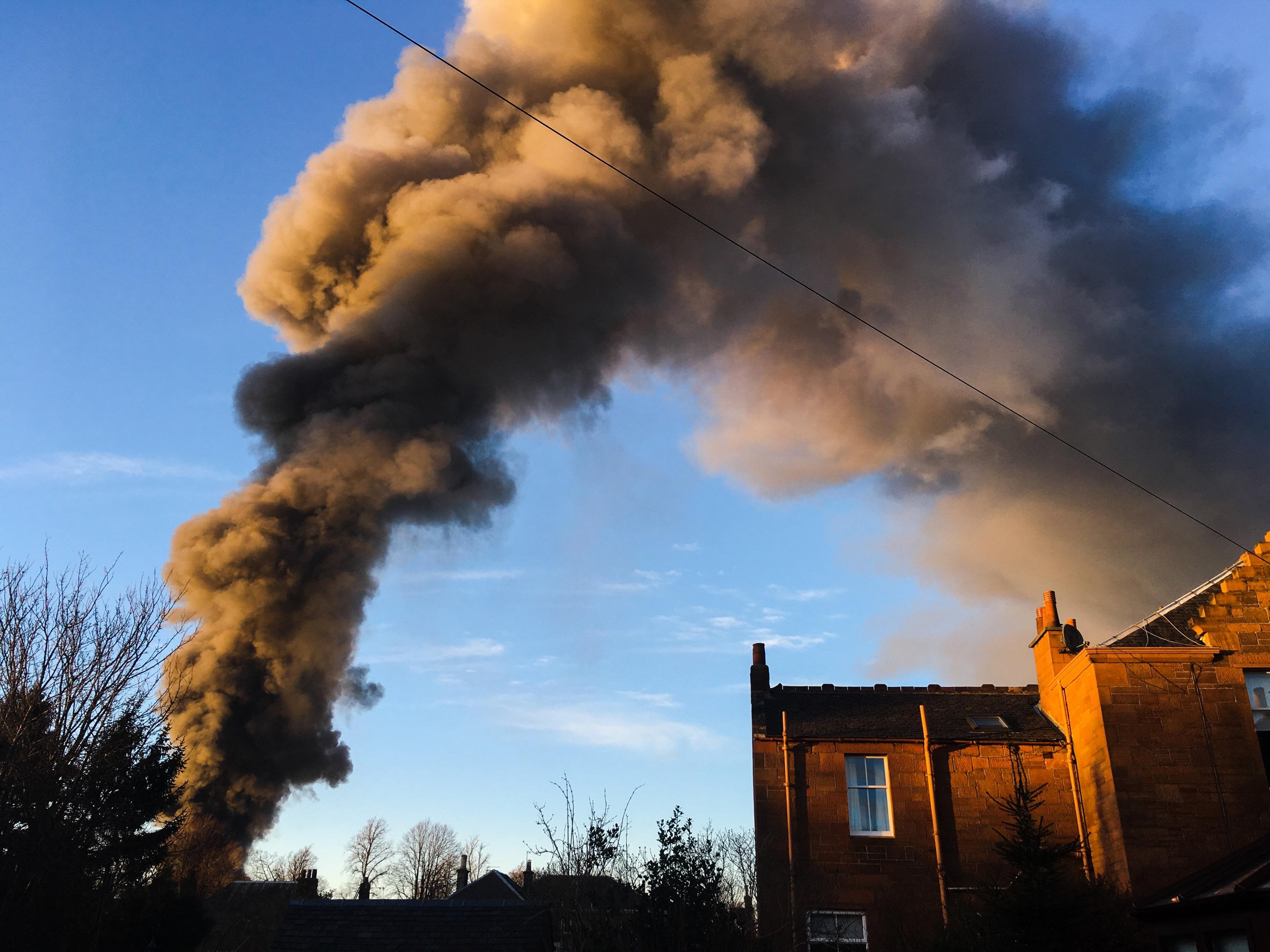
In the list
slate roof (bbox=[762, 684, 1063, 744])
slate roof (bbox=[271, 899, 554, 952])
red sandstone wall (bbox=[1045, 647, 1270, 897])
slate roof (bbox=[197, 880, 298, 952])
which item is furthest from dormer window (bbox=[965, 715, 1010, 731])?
slate roof (bbox=[197, 880, 298, 952])

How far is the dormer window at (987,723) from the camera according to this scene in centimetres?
1612

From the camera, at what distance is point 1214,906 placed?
10156 millimetres

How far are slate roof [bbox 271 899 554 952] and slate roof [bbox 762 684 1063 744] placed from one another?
5.17 m

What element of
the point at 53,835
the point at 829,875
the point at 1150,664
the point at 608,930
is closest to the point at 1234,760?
the point at 1150,664

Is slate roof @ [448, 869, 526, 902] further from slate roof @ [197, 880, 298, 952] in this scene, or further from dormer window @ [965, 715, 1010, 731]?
dormer window @ [965, 715, 1010, 731]

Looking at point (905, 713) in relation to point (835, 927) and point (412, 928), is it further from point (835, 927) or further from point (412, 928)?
point (412, 928)

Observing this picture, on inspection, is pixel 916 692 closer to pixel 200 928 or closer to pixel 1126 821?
pixel 1126 821

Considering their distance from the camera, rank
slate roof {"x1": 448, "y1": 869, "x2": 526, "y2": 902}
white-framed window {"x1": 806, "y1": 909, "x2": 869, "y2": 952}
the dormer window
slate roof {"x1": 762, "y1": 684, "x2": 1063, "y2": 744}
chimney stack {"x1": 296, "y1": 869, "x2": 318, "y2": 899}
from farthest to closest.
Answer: slate roof {"x1": 448, "y1": 869, "x2": 526, "y2": 902}, chimney stack {"x1": 296, "y1": 869, "x2": 318, "y2": 899}, the dormer window, slate roof {"x1": 762, "y1": 684, "x2": 1063, "y2": 744}, white-framed window {"x1": 806, "y1": 909, "x2": 869, "y2": 952}

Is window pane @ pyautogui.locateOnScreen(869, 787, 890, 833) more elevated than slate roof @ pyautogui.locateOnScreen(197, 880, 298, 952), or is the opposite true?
window pane @ pyautogui.locateOnScreen(869, 787, 890, 833)

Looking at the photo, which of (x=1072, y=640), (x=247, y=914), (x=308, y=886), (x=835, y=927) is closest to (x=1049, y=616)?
(x=1072, y=640)

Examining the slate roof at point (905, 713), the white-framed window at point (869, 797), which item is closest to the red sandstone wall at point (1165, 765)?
the slate roof at point (905, 713)

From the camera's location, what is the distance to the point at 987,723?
1645 cm

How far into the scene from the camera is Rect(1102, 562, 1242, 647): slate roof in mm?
14320

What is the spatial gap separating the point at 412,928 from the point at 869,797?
7.57 m
